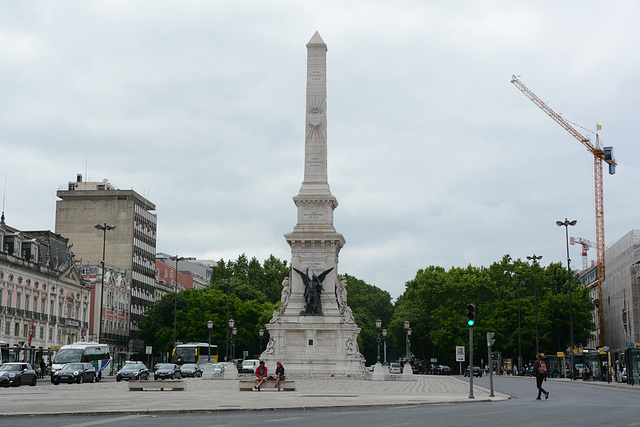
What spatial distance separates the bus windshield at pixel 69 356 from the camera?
2401 inches

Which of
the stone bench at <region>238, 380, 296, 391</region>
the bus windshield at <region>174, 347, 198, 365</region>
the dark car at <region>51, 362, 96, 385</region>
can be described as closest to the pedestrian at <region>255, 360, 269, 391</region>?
the stone bench at <region>238, 380, 296, 391</region>

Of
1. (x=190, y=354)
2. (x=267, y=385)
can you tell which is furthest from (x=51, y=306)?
(x=267, y=385)

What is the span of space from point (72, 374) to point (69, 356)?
28.6ft

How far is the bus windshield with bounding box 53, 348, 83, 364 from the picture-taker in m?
61.0

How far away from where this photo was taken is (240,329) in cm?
10219

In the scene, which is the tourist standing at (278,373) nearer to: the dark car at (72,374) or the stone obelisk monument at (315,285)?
the dark car at (72,374)

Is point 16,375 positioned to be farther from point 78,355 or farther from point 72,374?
point 78,355

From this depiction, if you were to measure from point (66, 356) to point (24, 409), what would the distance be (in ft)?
129

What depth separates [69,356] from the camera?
61.2m

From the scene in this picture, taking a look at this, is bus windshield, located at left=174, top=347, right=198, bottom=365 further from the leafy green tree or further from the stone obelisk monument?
the leafy green tree

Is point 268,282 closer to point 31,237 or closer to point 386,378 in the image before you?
point 31,237

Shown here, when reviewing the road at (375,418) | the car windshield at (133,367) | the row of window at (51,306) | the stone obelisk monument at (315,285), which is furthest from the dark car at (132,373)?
the road at (375,418)

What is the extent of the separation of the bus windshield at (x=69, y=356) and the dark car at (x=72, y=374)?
19.6ft

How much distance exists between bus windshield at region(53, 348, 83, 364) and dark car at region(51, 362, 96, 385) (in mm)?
5978
